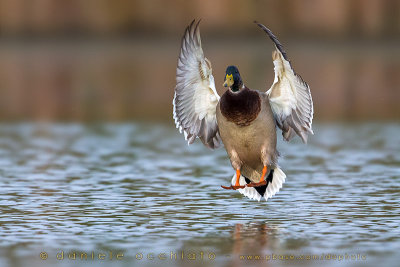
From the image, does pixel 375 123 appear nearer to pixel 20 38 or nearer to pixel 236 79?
pixel 236 79

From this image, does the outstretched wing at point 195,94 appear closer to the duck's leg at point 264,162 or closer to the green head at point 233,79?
the green head at point 233,79

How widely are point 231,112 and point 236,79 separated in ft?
1.12

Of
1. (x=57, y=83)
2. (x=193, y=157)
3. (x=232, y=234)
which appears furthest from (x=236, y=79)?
(x=57, y=83)

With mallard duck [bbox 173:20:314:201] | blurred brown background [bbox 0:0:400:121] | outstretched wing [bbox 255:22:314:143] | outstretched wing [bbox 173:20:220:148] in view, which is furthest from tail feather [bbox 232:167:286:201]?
blurred brown background [bbox 0:0:400:121]

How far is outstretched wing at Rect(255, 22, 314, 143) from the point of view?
38.8 feet

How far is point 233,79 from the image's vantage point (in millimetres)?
11648

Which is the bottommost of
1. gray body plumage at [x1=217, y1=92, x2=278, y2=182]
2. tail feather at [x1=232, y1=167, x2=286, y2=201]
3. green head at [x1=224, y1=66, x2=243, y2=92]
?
tail feather at [x1=232, y1=167, x2=286, y2=201]

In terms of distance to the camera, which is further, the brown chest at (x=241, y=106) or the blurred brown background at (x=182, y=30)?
the blurred brown background at (x=182, y=30)

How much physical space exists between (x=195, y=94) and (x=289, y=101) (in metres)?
0.99

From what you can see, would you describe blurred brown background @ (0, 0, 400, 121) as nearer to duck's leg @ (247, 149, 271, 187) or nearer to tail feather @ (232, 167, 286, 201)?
tail feather @ (232, 167, 286, 201)

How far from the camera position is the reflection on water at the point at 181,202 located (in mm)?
9805

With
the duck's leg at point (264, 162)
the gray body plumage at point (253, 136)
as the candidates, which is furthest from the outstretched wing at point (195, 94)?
the duck's leg at point (264, 162)

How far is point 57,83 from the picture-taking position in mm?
29938

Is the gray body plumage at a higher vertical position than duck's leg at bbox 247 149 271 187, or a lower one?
higher
